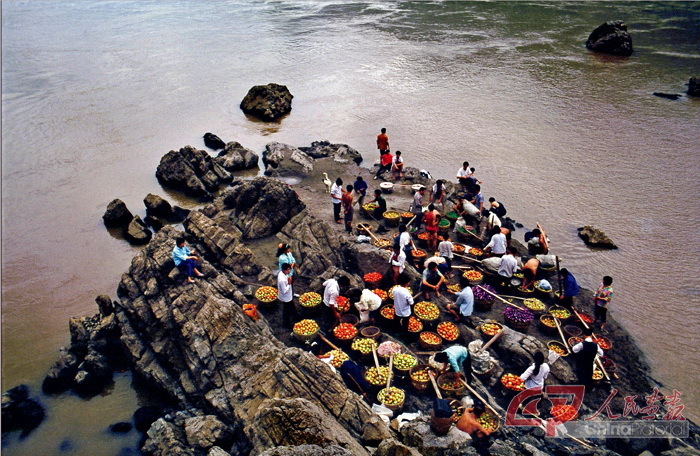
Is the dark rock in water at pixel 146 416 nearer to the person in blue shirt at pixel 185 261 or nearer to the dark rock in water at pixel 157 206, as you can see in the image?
the person in blue shirt at pixel 185 261

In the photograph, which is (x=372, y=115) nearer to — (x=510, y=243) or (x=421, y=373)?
(x=510, y=243)

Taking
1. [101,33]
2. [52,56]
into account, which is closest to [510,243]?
[52,56]

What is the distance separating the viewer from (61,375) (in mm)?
15305

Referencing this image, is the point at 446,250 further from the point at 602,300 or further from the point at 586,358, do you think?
the point at 586,358

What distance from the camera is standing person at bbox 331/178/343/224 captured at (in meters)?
20.8

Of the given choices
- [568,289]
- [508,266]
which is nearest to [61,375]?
[508,266]

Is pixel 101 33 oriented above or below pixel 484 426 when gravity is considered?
above

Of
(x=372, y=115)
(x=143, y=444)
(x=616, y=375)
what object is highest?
(x=372, y=115)

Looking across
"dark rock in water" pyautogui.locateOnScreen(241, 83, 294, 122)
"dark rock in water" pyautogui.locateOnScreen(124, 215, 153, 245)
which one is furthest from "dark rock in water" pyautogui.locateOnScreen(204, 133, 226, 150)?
"dark rock in water" pyautogui.locateOnScreen(124, 215, 153, 245)

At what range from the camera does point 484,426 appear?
11781 mm

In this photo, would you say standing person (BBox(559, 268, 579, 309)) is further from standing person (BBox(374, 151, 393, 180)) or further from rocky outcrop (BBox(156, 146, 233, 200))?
rocky outcrop (BBox(156, 146, 233, 200))

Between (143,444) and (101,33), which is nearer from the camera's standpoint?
(143,444)

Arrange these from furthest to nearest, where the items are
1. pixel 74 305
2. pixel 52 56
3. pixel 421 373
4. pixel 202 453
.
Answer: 1. pixel 52 56
2. pixel 74 305
3. pixel 421 373
4. pixel 202 453

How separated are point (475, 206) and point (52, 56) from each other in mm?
60271
